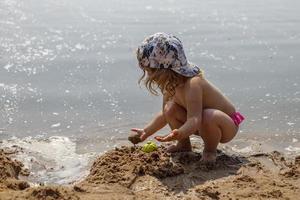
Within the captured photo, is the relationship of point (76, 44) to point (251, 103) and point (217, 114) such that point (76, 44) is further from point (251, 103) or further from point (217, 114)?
point (217, 114)

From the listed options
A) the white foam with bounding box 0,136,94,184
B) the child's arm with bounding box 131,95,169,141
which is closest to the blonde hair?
the child's arm with bounding box 131,95,169,141

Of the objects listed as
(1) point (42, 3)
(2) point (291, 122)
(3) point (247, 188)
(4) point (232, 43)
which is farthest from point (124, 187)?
(1) point (42, 3)

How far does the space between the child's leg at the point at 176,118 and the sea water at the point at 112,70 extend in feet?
1.65

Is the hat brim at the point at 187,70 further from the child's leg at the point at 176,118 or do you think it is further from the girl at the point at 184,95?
the child's leg at the point at 176,118

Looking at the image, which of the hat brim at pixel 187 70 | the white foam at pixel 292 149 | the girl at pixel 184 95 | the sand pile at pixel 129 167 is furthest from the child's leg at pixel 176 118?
the white foam at pixel 292 149

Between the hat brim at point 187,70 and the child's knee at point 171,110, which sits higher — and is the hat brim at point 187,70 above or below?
above

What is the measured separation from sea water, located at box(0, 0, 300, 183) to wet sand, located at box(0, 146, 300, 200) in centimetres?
27

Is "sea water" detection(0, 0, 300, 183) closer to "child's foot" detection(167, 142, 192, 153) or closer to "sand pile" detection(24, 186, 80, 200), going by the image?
"child's foot" detection(167, 142, 192, 153)

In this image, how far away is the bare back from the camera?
3.99 m

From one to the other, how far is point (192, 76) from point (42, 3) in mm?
6419

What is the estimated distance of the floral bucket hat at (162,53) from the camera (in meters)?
3.81

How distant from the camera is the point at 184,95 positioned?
13.0 ft

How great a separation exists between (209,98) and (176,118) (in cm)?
31

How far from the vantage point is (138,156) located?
13.0ft
